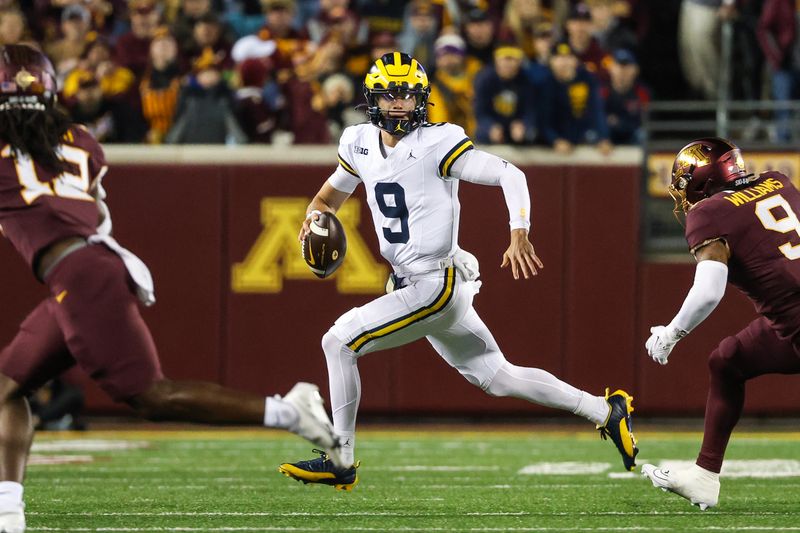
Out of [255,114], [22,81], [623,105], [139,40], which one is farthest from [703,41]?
[22,81]

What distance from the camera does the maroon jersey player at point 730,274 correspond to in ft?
17.5

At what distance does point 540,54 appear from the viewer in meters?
11.1

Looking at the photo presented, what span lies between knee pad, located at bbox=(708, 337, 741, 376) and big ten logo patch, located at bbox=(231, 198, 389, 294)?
17.0 ft

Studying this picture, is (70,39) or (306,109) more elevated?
(70,39)

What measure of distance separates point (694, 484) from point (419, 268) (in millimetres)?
1444

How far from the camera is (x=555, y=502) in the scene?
600cm

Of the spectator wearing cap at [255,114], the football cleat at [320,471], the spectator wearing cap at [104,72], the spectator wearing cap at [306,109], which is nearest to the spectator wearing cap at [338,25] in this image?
the spectator wearing cap at [306,109]

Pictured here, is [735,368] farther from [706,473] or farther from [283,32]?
[283,32]

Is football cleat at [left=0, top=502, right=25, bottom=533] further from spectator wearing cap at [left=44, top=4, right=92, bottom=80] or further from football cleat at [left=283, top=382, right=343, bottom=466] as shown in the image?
spectator wearing cap at [left=44, top=4, right=92, bottom=80]

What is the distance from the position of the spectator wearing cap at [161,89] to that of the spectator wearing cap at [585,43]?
307 centimetres

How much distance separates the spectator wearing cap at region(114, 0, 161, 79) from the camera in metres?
11.5

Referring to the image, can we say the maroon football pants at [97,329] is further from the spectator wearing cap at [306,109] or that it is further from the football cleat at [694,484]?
the spectator wearing cap at [306,109]

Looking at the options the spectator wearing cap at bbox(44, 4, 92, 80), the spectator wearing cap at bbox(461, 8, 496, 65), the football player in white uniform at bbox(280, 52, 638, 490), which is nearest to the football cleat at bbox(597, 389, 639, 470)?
the football player in white uniform at bbox(280, 52, 638, 490)

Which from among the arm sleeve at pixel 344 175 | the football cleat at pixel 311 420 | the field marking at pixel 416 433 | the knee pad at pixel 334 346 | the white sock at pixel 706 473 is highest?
the arm sleeve at pixel 344 175
